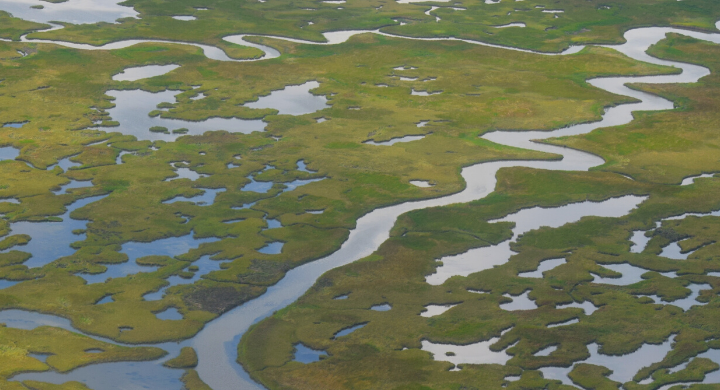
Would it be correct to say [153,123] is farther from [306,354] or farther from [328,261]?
[306,354]

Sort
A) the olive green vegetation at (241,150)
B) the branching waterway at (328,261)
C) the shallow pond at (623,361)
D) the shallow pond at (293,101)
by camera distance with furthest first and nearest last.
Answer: the shallow pond at (293,101) → the olive green vegetation at (241,150) → the shallow pond at (623,361) → the branching waterway at (328,261)

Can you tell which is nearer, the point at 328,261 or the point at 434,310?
the point at 434,310

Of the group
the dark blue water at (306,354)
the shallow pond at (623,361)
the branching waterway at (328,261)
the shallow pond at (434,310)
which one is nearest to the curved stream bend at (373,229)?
the branching waterway at (328,261)

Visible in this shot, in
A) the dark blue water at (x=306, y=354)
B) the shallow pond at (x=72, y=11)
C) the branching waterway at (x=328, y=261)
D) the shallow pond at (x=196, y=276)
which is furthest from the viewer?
the shallow pond at (x=72, y=11)

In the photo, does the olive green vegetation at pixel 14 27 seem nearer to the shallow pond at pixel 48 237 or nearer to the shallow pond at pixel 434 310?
the shallow pond at pixel 48 237

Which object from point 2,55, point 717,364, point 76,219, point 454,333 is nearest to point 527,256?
point 454,333

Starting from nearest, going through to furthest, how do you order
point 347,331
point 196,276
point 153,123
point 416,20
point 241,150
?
point 347,331
point 196,276
point 241,150
point 153,123
point 416,20

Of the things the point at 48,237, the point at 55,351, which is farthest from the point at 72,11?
the point at 55,351
